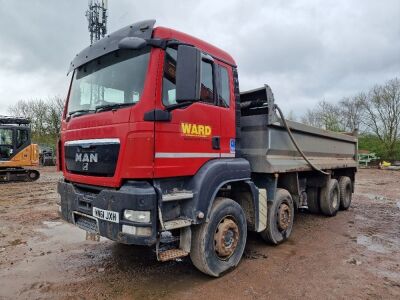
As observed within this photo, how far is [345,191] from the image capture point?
905 centimetres

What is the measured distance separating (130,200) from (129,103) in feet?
3.45

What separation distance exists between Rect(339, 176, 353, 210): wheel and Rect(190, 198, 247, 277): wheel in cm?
530

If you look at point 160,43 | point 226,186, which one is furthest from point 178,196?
point 160,43

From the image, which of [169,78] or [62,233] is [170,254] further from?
[62,233]

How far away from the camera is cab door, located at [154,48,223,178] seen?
3677mm

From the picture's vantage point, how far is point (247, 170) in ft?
15.8

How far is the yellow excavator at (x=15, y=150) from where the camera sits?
634 inches

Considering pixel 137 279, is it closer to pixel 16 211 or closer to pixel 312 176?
pixel 312 176

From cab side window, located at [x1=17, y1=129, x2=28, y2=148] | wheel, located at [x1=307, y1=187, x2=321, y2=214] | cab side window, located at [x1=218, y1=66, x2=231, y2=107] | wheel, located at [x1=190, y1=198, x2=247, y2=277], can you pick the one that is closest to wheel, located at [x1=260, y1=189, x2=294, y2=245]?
wheel, located at [x1=190, y1=198, x2=247, y2=277]

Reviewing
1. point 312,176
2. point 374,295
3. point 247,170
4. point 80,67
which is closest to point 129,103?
point 80,67

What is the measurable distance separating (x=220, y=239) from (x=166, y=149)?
139 centimetres

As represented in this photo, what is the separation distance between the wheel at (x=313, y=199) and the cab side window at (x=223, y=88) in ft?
15.0

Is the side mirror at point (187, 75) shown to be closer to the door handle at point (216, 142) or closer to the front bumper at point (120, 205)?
the door handle at point (216, 142)

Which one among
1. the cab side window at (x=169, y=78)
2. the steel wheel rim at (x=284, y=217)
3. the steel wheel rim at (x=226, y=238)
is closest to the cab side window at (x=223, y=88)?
the cab side window at (x=169, y=78)
